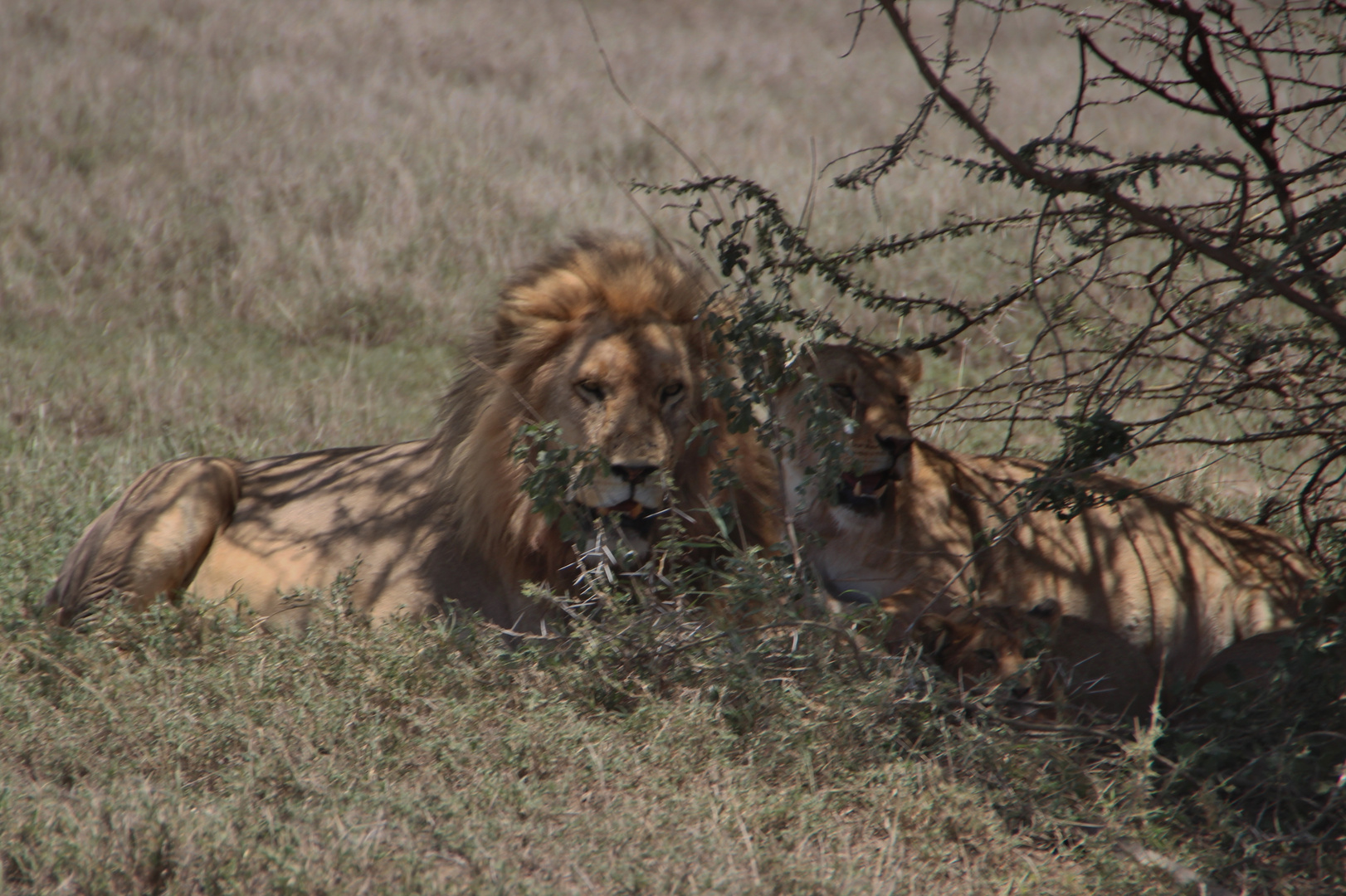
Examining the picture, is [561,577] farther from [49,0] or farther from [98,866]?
[49,0]

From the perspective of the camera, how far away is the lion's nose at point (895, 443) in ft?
15.4

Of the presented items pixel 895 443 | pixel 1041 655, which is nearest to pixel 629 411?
pixel 895 443

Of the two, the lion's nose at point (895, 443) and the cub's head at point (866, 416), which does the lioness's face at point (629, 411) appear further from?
the lion's nose at point (895, 443)

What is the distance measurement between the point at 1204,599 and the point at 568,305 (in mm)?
2825

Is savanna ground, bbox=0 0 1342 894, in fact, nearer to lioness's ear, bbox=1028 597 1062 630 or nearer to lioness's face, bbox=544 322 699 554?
lioness's face, bbox=544 322 699 554

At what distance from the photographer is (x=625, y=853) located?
113 inches

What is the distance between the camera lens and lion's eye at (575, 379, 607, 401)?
161 inches

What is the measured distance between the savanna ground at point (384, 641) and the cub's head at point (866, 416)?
1.18m

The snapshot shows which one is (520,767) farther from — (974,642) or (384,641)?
(974,642)

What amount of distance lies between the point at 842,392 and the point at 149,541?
267 centimetres

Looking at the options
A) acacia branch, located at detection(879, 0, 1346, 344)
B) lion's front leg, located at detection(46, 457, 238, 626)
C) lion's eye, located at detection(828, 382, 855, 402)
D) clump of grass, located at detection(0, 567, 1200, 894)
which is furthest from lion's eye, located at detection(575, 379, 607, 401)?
lion's front leg, located at detection(46, 457, 238, 626)

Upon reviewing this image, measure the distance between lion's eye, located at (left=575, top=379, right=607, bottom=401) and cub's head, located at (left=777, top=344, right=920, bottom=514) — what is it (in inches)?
33.3

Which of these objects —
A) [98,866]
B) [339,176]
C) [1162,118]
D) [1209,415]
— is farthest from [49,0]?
[98,866]

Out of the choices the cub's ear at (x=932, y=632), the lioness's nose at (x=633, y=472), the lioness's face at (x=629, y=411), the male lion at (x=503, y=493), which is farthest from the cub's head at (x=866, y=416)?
the lioness's nose at (x=633, y=472)
